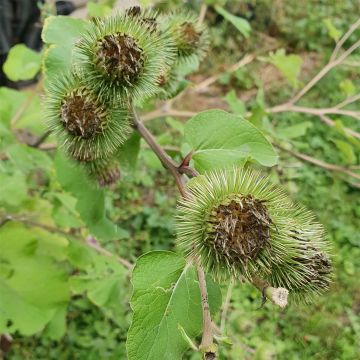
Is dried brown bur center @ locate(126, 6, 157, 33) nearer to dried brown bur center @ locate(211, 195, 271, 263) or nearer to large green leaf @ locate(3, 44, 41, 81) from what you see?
dried brown bur center @ locate(211, 195, 271, 263)

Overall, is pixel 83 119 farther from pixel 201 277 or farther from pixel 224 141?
pixel 201 277

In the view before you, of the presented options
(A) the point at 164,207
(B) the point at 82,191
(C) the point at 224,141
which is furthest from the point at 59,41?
(A) the point at 164,207

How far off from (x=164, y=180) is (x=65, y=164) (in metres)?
1.72

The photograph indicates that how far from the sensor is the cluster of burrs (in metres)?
1.26

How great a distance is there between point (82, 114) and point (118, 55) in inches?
6.3

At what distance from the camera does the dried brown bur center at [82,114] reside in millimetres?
1305

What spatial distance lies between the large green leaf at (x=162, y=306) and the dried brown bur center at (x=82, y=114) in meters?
0.34

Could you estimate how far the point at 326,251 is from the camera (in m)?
1.19

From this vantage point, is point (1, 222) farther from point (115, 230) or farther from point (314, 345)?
point (314, 345)

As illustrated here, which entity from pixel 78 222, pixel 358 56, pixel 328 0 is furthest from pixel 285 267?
pixel 328 0

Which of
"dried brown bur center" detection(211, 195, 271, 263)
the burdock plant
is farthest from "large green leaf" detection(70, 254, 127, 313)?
"dried brown bur center" detection(211, 195, 271, 263)

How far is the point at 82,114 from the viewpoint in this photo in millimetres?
1307

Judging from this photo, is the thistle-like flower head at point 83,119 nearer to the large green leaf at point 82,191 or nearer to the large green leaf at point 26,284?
the large green leaf at point 82,191

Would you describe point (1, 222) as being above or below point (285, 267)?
below
